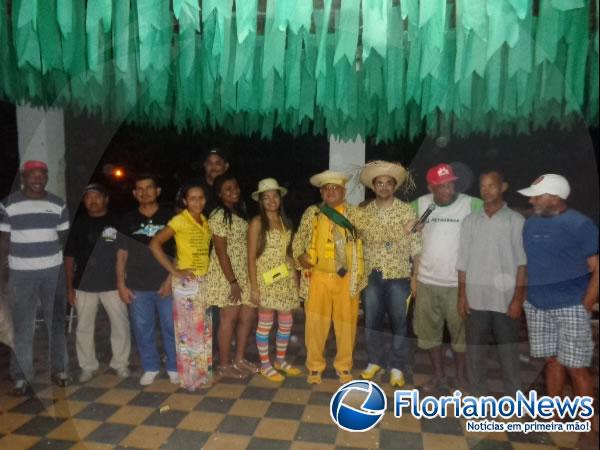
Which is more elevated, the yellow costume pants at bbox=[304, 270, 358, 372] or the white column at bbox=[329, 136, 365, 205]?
Answer: the white column at bbox=[329, 136, 365, 205]

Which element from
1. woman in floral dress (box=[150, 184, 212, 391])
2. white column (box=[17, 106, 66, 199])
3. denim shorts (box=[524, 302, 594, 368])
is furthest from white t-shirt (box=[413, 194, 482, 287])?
white column (box=[17, 106, 66, 199])

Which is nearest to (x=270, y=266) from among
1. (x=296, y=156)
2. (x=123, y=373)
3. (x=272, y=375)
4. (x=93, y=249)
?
(x=272, y=375)

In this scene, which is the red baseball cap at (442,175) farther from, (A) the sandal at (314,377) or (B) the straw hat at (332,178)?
(A) the sandal at (314,377)

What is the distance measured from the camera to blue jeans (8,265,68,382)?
11.5 feet

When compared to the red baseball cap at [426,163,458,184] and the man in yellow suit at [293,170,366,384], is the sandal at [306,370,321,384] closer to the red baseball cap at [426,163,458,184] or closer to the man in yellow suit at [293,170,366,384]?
the man in yellow suit at [293,170,366,384]

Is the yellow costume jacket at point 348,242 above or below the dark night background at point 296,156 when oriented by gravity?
below

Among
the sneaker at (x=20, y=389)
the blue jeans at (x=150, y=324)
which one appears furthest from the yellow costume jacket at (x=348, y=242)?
the sneaker at (x=20, y=389)

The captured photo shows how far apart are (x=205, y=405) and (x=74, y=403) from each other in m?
0.98

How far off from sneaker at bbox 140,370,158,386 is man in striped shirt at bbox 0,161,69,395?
24.1 inches

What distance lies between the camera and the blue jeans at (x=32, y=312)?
3.52 meters

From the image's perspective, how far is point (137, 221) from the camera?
3.59 metres

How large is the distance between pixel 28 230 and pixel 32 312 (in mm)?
656

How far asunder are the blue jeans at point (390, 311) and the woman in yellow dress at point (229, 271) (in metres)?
0.98

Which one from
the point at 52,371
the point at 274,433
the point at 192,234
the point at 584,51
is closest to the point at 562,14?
the point at 584,51
